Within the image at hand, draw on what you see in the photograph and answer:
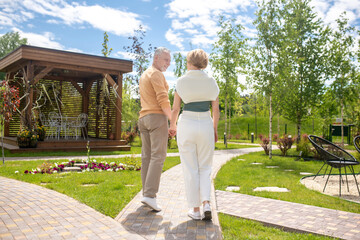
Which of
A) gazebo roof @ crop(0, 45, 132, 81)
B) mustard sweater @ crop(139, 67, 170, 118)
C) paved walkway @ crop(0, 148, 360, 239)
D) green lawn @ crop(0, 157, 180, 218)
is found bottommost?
paved walkway @ crop(0, 148, 360, 239)

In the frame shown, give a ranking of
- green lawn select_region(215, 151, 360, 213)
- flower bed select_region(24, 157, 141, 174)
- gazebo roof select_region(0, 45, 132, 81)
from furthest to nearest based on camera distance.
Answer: gazebo roof select_region(0, 45, 132, 81), flower bed select_region(24, 157, 141, 174), green lawn select_region(215, 151, 360, 213)

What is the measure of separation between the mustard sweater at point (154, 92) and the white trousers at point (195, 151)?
37 centimetres

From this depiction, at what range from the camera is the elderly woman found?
330 centimetres

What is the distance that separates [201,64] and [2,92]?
6.38 metres

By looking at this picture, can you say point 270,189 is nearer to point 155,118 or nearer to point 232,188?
point 232,188

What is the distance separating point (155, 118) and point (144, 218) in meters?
1.10

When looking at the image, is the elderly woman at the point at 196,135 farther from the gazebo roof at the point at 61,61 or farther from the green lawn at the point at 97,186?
the gazebo roof at the point at 61,61

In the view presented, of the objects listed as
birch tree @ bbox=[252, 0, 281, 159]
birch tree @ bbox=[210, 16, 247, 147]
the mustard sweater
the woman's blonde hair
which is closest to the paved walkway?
the mustard sweater

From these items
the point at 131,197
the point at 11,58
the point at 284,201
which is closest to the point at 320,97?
the point at 284,201

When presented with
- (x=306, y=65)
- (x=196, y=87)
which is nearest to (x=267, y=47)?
(x=306, y=65)

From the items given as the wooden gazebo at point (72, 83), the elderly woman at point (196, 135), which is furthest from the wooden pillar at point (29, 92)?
the elderly woman at point (196, 135)

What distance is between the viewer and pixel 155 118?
3.62 metres

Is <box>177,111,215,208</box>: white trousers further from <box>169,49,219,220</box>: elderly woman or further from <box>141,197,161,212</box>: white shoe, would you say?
<box>141,197,161,212</box>: white shoe

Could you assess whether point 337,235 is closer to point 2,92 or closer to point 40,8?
point 2,92
